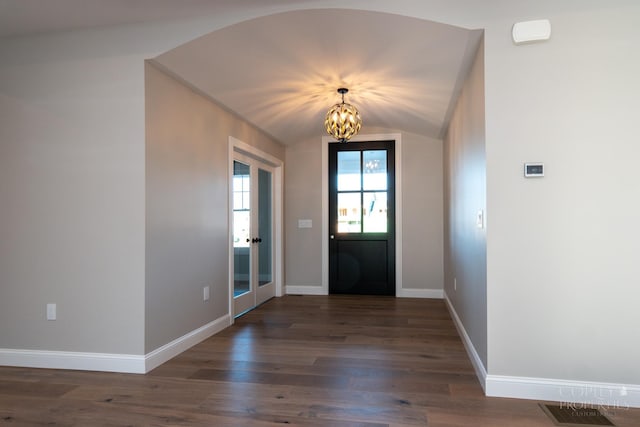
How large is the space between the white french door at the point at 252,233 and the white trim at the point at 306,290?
0.34m

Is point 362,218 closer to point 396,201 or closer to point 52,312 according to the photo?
point 396,201

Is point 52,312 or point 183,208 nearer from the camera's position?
point 52,312

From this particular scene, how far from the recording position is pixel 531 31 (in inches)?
92.6

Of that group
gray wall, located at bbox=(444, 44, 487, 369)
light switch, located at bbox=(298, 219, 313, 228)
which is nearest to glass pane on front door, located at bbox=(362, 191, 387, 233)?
light switch, located at bbox=(298, 219, 313, 228)

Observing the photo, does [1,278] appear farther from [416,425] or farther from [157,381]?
[416,425]

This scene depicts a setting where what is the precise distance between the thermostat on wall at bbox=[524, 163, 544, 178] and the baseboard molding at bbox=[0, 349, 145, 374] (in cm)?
283

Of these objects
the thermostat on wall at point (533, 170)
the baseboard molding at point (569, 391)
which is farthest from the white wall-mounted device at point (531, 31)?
the baseboard molding at point (569, 391)

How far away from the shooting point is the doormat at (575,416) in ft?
6.83

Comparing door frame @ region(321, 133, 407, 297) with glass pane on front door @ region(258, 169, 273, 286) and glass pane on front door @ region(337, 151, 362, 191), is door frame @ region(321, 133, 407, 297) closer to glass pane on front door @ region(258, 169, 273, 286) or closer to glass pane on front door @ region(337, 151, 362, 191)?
glass pane on front door @ region(337, 151, 362, 191)

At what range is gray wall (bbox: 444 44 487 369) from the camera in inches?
102

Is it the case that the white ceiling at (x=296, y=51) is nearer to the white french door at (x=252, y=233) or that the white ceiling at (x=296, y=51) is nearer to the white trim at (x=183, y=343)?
the white french door at (x=252, y=233)

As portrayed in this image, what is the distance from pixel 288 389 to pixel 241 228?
94.9 inches

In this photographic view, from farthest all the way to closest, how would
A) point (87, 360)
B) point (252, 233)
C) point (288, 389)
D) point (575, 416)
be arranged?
point (252, 233) → point (87, 360) → point (288, 389) → point (575, 416)

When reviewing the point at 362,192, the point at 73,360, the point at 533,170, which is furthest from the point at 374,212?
the point at 73,360
